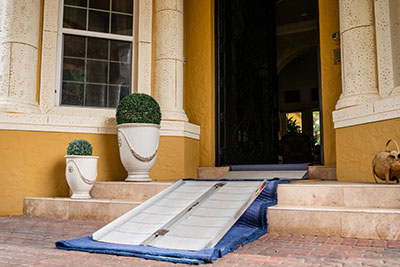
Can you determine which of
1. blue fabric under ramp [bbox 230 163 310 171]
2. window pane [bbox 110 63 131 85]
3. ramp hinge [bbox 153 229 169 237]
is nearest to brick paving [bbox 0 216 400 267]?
ramp hinge [bbox 153 229 169 237]

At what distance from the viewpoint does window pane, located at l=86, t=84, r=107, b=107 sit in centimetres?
534

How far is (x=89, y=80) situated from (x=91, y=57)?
1.10 ft

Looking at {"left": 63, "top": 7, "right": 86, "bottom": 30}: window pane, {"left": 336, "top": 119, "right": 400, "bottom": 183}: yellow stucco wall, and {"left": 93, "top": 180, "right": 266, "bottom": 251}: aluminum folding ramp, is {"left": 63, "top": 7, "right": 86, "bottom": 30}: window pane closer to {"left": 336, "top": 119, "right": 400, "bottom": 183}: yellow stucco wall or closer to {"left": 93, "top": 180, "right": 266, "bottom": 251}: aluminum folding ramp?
{"left": 93, "top": 180, "right": 266, "bottom": 251}: aluminum folding ramp

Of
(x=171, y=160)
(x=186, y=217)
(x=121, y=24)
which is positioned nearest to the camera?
(x=186, y=217)

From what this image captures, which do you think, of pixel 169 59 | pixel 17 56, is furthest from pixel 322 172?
pixel 17 56

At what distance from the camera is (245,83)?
20.5 ft

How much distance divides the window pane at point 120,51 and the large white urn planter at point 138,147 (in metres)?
1.41

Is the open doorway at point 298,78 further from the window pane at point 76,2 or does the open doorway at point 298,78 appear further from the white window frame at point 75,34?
the window pane at point 76,2

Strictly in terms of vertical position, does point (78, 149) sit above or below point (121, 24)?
below

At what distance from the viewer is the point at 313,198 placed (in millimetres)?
3311

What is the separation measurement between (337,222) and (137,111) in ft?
8.55

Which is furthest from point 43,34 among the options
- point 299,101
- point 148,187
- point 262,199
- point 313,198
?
point 299,101

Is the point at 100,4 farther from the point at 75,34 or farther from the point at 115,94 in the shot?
the point at 115,94

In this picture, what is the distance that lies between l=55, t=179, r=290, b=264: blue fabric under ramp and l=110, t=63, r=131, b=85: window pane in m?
3.05
